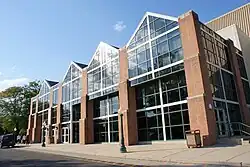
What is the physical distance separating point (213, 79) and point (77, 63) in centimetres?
2189

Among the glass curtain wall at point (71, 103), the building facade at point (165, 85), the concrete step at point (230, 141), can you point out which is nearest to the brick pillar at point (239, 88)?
the building facade at point (165, 85)

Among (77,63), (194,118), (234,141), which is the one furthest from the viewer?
(77,63)

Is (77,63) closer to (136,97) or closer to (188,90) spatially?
(136,97)

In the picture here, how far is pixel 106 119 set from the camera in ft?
92.0

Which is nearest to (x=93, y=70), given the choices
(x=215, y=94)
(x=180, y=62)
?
(x=180, y=62)

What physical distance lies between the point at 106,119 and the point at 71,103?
27.5 feet

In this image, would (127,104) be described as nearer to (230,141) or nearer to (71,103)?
(230,141)

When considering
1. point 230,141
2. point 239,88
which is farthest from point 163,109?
point 239,88

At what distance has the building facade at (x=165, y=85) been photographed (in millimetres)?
17688

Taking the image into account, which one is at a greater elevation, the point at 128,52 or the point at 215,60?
the point at 128,52

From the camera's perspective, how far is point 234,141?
622 inches

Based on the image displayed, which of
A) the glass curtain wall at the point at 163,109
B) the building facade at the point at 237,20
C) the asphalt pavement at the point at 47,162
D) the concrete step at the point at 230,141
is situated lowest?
the asphalt pavement at the point at 47,162

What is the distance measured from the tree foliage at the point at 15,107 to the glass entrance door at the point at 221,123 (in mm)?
47533

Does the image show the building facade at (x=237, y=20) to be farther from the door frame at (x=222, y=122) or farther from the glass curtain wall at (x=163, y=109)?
the glass curtain wall at (x=163, y=109)
